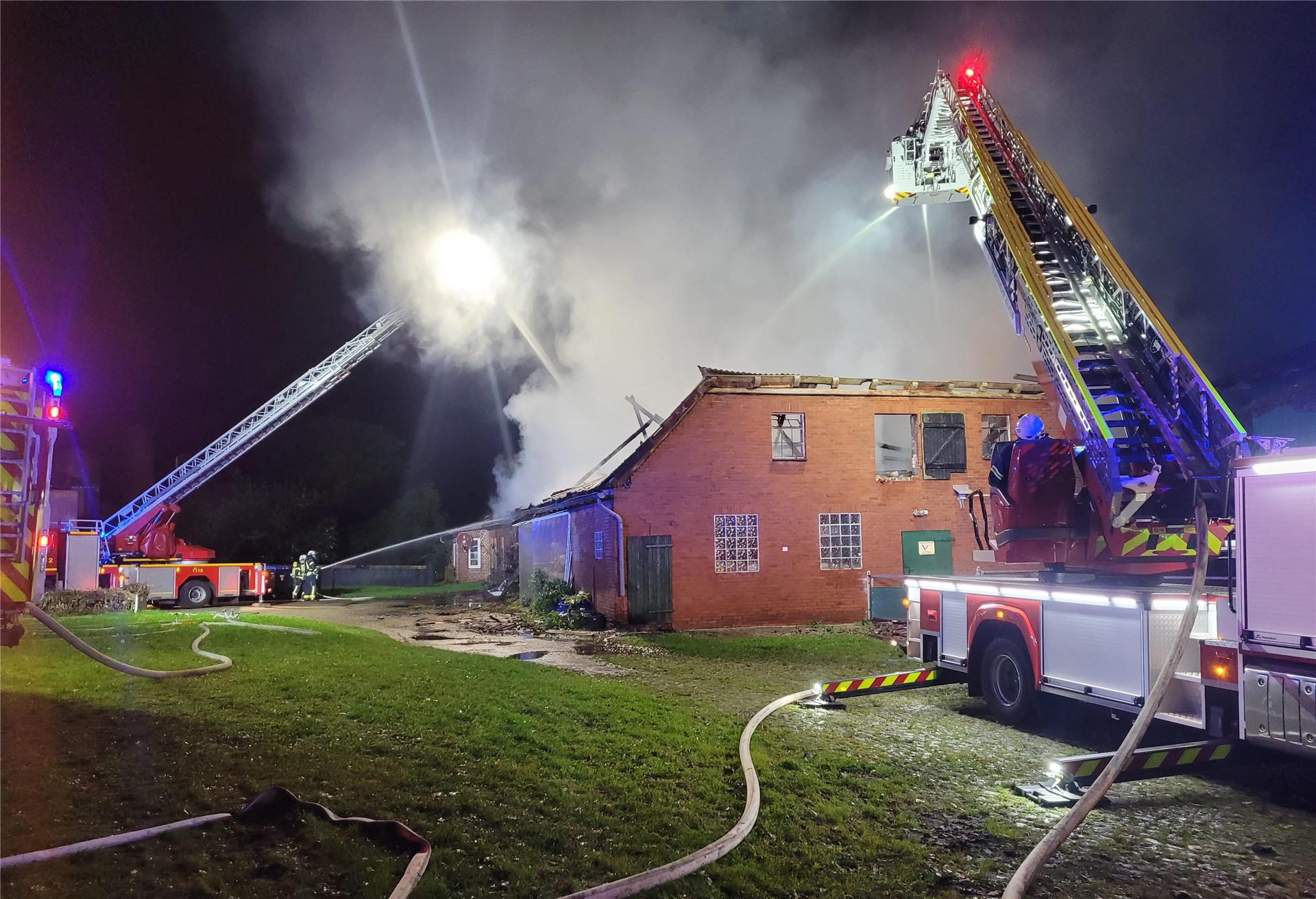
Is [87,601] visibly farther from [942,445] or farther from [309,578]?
[942,445]

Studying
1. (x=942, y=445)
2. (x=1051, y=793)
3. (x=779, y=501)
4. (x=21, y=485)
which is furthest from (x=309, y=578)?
(x=1051, y=793)

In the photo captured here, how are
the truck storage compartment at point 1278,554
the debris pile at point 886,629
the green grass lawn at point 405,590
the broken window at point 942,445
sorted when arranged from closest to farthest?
the truck storage compartment at point 1278,554, the debris pile at point 886,629, the broken window at point 942,445, the green grass lawn at point 405,590

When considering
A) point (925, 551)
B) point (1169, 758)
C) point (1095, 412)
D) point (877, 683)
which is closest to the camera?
point (1169, 758)

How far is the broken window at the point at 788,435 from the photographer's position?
57.9 ft

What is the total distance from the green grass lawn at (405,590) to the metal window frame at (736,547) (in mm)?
15540

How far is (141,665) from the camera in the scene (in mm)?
A: 8812

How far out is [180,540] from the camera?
23.1 meters

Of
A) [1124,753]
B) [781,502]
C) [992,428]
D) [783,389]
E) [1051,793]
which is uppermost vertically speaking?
[783,389]

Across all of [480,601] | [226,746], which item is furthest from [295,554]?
[226,746]

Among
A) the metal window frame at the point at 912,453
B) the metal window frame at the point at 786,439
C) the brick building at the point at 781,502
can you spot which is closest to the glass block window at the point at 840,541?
the brick building at the point at 781,502

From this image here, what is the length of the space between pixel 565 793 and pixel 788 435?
44.0 feet

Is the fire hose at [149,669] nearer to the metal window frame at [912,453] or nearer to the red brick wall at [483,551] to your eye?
the metal window frame at [912,453]

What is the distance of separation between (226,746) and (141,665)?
4.14 meters

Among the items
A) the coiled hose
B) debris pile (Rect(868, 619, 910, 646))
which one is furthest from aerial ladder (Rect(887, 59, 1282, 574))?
debris pile (Rect(868, 619, 910, 646))
